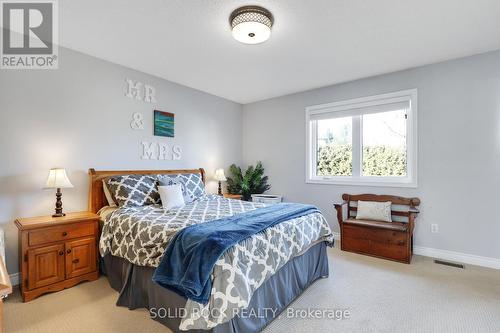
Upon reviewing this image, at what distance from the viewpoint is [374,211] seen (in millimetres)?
3447

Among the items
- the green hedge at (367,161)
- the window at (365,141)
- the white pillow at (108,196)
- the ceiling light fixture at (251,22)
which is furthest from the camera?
the green hedge at (367,161)

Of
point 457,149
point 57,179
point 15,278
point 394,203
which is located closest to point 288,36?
point 457,149

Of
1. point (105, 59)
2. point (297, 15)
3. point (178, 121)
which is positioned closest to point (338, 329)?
point (297, 15)

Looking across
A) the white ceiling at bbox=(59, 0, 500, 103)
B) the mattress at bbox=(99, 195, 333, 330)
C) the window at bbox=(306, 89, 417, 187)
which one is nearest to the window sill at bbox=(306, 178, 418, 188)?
the window at bbox=(306, 89, 417, 187)

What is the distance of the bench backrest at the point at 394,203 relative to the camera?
3.30m

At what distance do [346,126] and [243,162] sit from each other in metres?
2.14

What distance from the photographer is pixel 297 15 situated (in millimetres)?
2178

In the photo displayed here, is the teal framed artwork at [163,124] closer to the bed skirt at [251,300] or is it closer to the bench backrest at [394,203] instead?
the bed skirt at [251,300]

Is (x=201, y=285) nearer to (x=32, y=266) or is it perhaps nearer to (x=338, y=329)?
(x=338, y=329)

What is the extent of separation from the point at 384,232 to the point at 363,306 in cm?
133

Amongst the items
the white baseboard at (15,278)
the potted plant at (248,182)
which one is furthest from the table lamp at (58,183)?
the potted plant at (248,182)

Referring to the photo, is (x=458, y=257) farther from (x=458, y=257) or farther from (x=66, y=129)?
(x=66, y=129)

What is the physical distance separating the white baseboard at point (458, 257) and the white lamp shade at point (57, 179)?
168 inches

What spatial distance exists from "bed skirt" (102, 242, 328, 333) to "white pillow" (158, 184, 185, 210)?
708 mm
